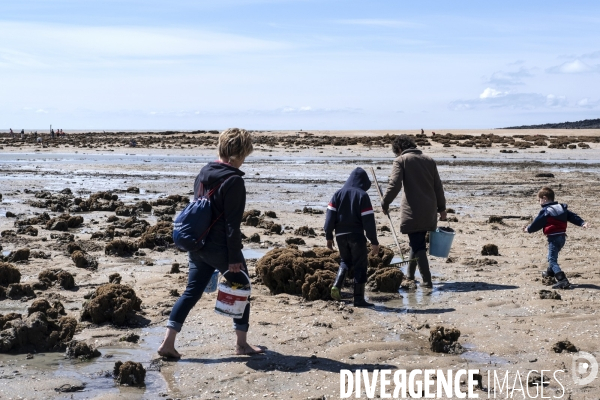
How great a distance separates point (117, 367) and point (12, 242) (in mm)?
7119

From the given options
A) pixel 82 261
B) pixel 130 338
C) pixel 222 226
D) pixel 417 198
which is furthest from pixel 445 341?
pixel 82 261

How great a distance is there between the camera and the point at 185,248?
19.7 feet

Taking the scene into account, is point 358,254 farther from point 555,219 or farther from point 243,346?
point 555,219

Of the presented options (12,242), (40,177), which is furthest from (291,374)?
(40,177)

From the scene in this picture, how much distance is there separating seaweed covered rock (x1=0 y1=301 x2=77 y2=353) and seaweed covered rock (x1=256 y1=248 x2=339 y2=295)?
2.68 metres

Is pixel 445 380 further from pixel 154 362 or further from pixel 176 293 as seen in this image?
pixel 176 293

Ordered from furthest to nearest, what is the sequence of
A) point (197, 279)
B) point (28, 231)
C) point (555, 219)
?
point (28, 231), point (555, 219), point (197, 279)

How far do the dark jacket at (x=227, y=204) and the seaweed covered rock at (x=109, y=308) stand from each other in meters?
1.79

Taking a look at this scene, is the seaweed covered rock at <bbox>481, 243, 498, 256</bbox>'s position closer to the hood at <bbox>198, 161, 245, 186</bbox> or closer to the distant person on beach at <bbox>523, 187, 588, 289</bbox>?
the distant person on beach at <bbox>523, 187, 588, 289</bbox>

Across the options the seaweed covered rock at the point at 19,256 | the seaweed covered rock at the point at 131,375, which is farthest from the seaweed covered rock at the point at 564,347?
the seaweed covered rock at the point at 19,256

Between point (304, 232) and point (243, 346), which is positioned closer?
point (243, 346)

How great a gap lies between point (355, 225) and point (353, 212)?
143 millimetres

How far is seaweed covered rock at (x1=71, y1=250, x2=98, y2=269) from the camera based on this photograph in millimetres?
10117

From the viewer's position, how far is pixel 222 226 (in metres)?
6.07
